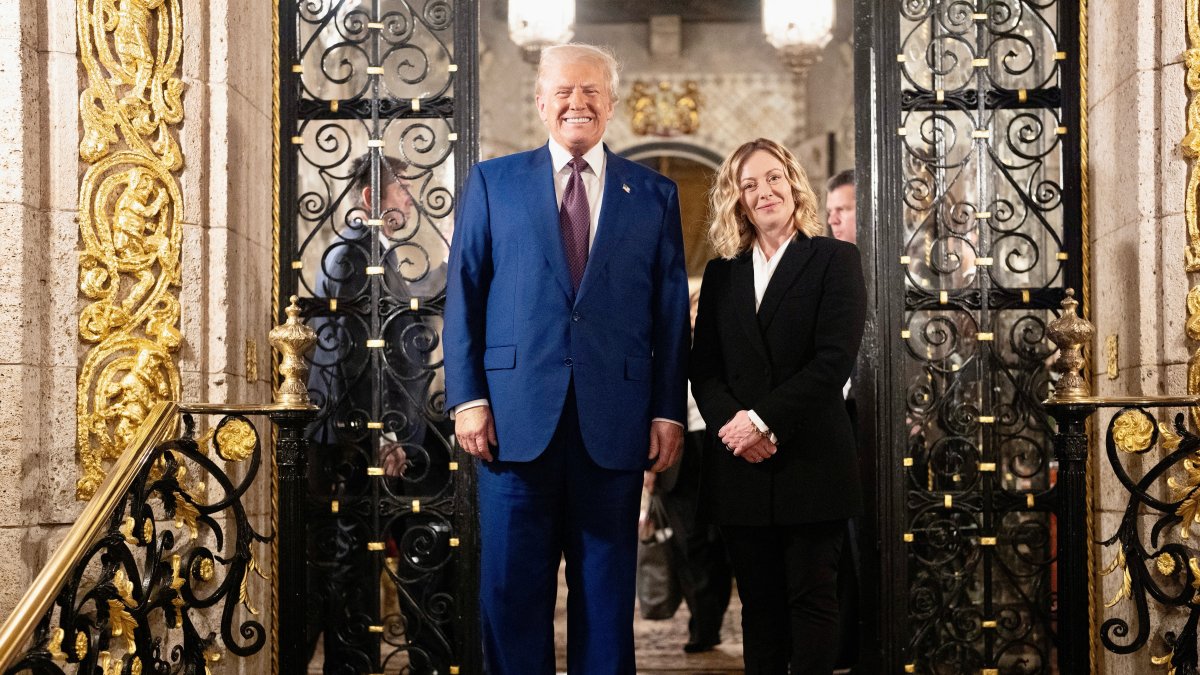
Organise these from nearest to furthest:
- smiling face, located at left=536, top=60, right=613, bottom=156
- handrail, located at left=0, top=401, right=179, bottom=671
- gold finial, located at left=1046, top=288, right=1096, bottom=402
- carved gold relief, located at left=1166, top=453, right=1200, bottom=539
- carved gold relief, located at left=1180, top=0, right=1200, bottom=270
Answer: handrail, located at left=0, top=401, right=179, bottom=671, smiling face, located at left=536, top=60, right=613, bottom=156, gold finial, located at left=1046, top=288, right=1096, bottom=402, carved gold relief, located at left=1166, top=453, right=1200, bottom=539, carved gold relief, located at left=1180, top=0, right=1200, bottom=270

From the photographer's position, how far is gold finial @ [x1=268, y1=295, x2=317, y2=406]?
3.69m

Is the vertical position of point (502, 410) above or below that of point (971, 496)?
above

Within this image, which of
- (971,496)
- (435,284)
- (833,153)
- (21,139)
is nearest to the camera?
(21,139)

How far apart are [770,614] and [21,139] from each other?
2.70 m

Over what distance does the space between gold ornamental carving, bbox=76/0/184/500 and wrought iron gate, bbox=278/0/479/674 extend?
2.33 feet

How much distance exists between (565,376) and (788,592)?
0.93 meters

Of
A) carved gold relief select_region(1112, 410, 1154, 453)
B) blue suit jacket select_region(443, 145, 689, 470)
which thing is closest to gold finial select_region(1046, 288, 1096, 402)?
carved gold relief select_region(1112, 410, 1154, 453)

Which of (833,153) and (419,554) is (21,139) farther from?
(833,153)

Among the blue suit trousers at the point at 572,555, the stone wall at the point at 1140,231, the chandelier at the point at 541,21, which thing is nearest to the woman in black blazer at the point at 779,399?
the blue suit trousers at the point at 572,555

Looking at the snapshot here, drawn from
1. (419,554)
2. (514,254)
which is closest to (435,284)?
(419,554)

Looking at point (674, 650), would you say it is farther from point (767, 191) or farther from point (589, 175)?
point (589, 175)

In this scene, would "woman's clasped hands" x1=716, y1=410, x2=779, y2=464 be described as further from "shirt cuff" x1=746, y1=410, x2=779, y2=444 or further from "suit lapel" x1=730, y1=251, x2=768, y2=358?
"suit lapel" x1=730, y1=251, x2=768, y2=358

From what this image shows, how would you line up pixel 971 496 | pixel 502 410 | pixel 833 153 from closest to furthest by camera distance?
pixel 502 410 → pixel 971 496 → pixel 833 153

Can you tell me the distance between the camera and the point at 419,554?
177 inches
